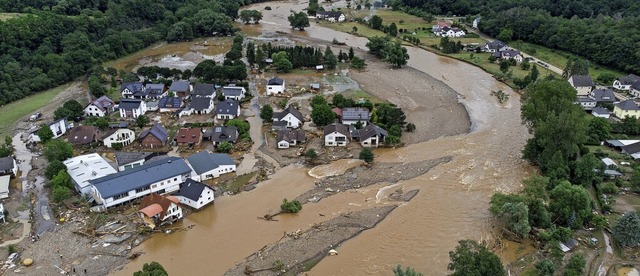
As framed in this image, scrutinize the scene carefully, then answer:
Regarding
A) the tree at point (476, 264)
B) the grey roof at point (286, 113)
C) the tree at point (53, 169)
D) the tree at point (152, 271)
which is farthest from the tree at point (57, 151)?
the tree at point (476, 264)

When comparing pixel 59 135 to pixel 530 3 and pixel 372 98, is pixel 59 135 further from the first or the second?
pixel 530 3

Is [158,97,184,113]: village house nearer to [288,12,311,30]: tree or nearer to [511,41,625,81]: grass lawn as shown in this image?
[288,12,311,30]: tree

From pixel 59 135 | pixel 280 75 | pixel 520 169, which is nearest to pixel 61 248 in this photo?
pixel 59 135

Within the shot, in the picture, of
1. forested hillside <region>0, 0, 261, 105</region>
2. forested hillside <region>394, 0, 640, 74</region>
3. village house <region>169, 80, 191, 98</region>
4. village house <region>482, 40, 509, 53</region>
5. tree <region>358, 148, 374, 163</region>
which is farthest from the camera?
village house <region>482, 40, 509, 53</region>

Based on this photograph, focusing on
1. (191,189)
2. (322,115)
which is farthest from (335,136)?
(191,189)

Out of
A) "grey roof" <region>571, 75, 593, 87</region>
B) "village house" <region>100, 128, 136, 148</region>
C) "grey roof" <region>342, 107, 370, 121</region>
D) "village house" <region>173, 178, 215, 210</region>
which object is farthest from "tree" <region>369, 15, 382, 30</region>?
"village house" <region>173, 178, 215, 210</region>
